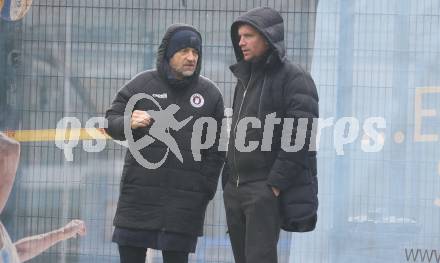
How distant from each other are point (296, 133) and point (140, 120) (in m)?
0.90

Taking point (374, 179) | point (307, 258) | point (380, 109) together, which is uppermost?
point (380, 109)

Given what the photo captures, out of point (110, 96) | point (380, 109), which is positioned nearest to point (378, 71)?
point (380, 109)

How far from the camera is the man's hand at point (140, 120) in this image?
5.19 m

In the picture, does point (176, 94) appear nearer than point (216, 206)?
Yes

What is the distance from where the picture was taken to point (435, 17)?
287 inches

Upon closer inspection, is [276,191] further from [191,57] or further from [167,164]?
[191,57]

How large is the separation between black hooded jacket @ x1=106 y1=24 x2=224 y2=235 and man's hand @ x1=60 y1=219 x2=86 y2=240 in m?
2.14

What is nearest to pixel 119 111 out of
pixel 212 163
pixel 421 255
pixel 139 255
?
pixel 212 163

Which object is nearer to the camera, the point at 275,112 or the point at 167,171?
the point at 275,112

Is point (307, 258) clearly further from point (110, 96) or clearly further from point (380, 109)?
point (110, 96)

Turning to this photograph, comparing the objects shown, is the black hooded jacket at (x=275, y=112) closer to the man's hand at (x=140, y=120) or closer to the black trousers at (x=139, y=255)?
the man's hand at (x=140, y=120)

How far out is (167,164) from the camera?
5289mm

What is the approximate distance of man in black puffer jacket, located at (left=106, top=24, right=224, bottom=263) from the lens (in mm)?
5281

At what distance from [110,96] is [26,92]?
62 centimetres
